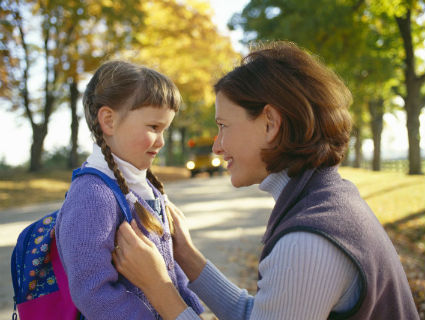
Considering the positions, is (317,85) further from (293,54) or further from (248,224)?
(248,224)

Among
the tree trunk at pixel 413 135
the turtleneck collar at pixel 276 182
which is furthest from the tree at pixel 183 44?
the turtleneck collar at pixel 276 182

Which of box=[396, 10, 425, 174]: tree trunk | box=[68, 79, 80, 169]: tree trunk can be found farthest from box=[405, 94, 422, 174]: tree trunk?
box=[68, 79, 80, 169]: tree trunk

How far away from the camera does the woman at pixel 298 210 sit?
1.33 metres

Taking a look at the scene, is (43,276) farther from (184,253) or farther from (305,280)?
(305,280)

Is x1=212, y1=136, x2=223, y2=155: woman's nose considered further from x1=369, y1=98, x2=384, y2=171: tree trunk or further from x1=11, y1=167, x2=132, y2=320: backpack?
x1=369, y1=98, x2=384, y2=171: tree trunk

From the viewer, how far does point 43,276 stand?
1805 mm

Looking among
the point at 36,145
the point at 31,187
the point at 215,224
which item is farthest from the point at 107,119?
the point at 36,145

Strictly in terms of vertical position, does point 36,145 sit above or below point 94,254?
above

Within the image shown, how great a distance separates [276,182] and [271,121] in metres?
0.27

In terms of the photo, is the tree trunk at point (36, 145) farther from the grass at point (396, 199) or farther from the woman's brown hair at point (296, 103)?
the woman's brown hair at point (296, 103)

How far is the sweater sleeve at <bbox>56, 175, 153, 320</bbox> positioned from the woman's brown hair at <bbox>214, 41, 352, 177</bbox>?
0.73 meters

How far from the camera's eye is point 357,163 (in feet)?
→ 112

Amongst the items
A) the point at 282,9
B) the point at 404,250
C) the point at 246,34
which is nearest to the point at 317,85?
the point at 404,250

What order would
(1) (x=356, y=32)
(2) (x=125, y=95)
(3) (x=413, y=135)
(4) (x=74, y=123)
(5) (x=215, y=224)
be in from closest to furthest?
1. (2) (x=125, y=95)
2. (5) (x=215, y=224)
3. (1) (x=356, y=32)
4. (3) (x=413, y=135)
5. (4) (x=74, y=123)
